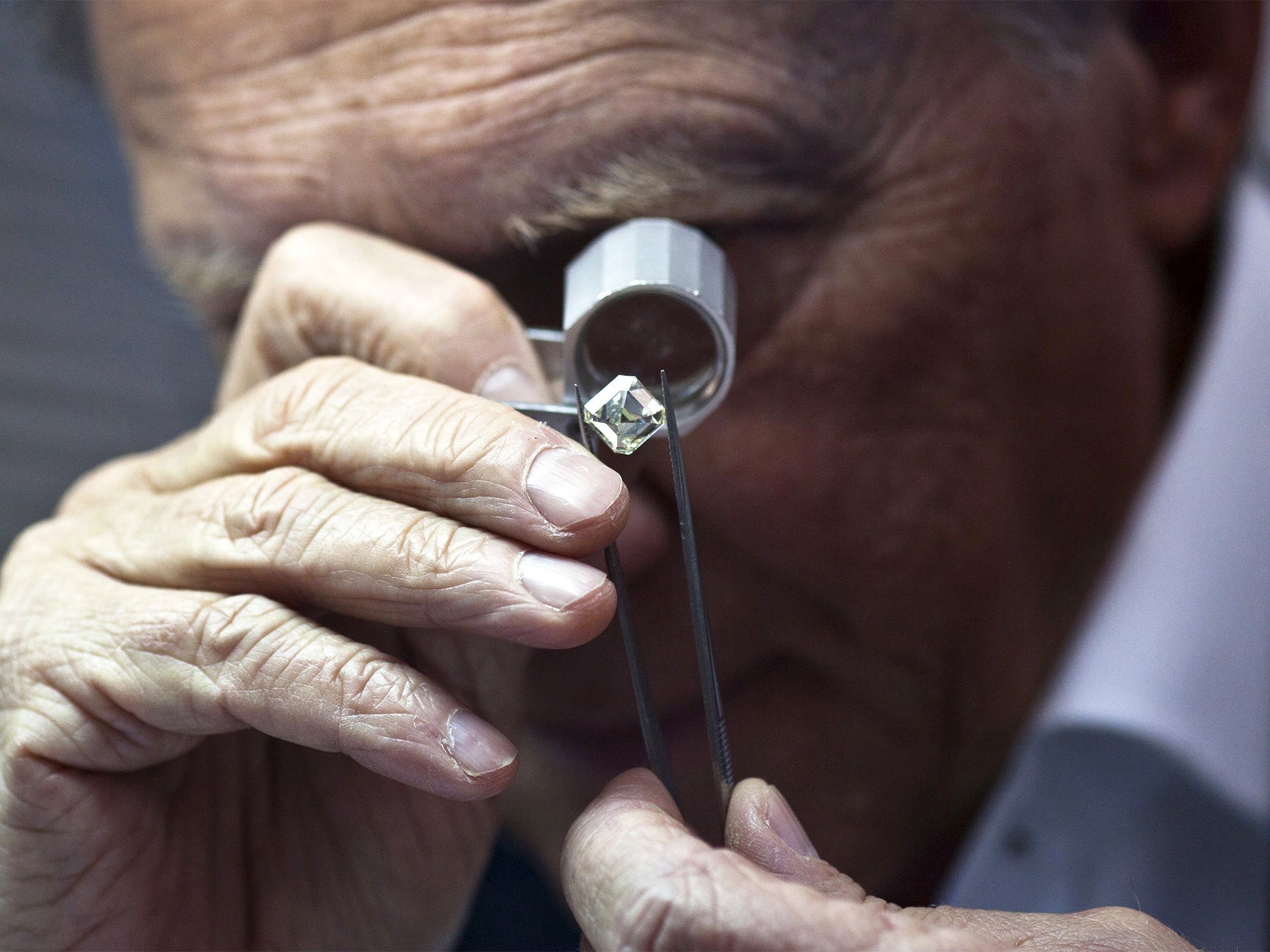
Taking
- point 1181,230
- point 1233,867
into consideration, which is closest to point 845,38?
point 1181,230

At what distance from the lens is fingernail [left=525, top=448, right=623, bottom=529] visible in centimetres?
42

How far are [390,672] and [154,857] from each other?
10.1 inches

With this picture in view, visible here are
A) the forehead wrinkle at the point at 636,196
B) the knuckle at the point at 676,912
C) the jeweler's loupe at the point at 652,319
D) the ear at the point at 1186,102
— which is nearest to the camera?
the knuckle at the point at 676,912

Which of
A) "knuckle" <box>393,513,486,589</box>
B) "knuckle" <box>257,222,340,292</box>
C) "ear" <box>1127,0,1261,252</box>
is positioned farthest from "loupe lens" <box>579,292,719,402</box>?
"ear" <box>1127,0,1261,252</box>

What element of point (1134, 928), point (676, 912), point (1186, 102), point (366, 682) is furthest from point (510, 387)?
point (1186, 102)

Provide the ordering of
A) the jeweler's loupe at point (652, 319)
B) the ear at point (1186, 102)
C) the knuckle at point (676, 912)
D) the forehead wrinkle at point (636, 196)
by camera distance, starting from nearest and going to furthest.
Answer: the knuckle at point (676, 912), the jeweler's loupe at point (652, 319), the forehead wrinkle at point (636, 196), the ear at point (1186, 102)

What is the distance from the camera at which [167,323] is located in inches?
54.4

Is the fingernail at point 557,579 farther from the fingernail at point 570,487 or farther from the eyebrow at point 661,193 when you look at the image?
the eyebrow at point 661,193

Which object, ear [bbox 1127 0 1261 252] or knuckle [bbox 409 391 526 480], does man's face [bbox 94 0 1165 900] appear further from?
knuckle [bbox 409 391 526 480]

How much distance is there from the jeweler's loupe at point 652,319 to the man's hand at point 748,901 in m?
0.18

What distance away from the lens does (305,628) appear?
1.62ft

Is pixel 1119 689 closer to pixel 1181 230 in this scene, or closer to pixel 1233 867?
pixel 1233 867

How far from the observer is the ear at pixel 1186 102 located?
0.84 m

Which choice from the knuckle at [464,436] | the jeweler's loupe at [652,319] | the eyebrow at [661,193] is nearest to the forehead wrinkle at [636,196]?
the eyebrow at [661,193]
